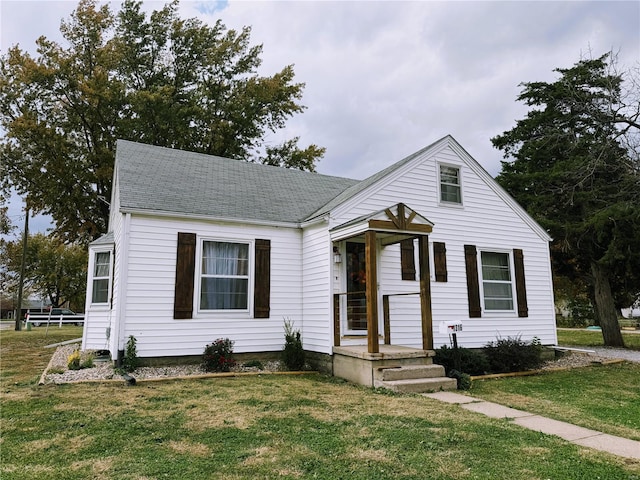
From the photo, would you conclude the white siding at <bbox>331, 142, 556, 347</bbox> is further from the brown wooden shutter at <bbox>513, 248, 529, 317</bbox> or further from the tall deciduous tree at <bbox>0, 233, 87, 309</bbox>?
the tall deciduous tree at <bbox>0, 233, 87, 309</bbox>

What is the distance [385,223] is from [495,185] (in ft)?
16.5

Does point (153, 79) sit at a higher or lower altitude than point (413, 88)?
higher

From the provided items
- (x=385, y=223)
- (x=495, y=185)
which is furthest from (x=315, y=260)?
(x=495, y=185)

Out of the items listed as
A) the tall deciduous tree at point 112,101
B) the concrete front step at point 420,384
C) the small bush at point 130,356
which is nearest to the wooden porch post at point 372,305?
the concrete front step at point 420,384

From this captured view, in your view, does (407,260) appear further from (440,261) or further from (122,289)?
(122,289)

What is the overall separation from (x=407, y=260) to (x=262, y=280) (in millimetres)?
3411

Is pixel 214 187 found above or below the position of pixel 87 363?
above

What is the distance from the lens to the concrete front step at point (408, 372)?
7.24m

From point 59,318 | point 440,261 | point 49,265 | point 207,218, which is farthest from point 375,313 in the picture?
point 49,265

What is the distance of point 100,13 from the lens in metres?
19.0

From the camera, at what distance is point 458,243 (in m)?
10.7

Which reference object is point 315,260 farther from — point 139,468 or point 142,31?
point 142,31

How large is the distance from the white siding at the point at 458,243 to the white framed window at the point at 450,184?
150 millimetres

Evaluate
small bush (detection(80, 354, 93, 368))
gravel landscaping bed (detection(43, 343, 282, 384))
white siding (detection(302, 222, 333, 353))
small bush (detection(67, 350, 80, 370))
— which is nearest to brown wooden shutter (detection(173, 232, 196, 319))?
gravel landscaping bed (detection(43, 343, 282, 384))
